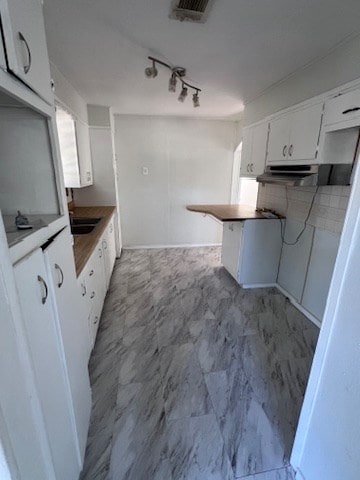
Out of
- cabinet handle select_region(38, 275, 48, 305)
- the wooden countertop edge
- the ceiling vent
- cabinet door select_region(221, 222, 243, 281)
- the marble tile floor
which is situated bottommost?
the marble tile floor

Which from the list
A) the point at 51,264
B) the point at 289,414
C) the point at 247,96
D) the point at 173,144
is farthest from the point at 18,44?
the point at 173,144

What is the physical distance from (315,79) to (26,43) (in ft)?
7.47

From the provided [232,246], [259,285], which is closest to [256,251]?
[232,246]

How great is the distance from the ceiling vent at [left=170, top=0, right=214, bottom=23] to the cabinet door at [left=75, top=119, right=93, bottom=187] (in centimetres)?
183

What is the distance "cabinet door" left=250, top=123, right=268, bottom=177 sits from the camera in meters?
2.81

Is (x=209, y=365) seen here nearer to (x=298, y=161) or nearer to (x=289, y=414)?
(x=289, y=414)

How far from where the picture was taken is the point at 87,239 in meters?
2.13

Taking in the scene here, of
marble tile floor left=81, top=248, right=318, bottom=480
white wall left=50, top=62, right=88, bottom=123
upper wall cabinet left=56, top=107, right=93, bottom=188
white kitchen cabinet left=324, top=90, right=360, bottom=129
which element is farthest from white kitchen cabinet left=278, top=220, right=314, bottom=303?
white wall left=50, top=62, right=88, bottom=123

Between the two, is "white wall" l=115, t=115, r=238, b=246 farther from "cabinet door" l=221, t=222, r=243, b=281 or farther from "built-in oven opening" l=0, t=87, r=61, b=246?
"built-in oven opening" l=0, t=87, r=61, b=246

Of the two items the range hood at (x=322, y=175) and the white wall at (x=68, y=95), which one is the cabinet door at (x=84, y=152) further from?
the range hood at (x=322, y=175)

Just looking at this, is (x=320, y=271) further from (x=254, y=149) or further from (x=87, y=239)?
(x=87, y=239)

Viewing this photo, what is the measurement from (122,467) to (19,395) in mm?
1062

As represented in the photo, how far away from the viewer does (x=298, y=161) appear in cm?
223

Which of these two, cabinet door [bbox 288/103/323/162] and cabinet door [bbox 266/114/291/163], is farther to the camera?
cabinet door [bbox 266/114/291/163]
